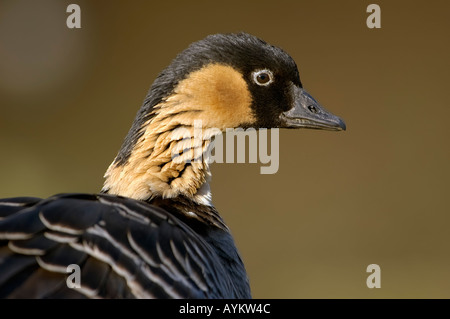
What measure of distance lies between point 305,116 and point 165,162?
2.71 feet

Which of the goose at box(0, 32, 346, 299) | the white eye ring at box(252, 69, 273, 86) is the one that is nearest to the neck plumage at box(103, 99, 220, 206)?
the goose at box(0, 32, 346, 299)

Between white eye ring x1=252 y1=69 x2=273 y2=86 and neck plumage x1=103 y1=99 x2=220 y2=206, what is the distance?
0.39 metres

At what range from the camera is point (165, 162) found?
11.0 feet

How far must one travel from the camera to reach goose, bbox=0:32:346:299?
241cm

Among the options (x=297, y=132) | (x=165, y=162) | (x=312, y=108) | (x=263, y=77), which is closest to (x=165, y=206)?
(x=165, y=162)

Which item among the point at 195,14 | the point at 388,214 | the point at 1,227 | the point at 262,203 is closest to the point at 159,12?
the point at 195,14

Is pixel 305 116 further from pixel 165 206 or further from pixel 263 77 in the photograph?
pixel 165 206

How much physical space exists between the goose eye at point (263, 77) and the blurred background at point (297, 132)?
3.66 metres

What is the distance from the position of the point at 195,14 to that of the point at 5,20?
6.28 feet

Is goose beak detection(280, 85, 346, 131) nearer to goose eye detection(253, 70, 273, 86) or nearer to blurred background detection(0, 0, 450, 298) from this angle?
goose eye detection(253, 70, 273, 86)

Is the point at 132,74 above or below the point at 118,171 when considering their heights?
above

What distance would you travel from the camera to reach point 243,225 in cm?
735
